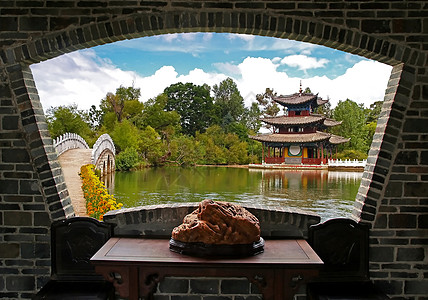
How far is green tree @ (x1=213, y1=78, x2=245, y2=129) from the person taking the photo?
Answer: 11834mm

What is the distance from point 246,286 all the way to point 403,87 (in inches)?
61.8

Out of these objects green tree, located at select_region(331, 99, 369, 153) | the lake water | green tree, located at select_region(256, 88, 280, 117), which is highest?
green tree, located at select_region(256, 88, 280, 117)

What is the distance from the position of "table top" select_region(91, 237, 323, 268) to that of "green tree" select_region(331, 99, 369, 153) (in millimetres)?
5675

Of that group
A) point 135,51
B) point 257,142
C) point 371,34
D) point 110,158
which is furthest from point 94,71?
point 371,34

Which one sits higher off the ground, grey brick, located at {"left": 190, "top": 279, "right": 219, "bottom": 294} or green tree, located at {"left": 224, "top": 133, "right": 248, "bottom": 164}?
green tree, located at {"left": 224, "top": 133, "right": 248, "bottom": 164}

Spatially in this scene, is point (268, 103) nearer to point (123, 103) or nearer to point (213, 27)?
point (123, 103)

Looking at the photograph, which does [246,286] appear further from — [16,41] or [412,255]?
[16,41]

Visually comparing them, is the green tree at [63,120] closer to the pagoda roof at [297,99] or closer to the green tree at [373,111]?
the green tree at [373,111]

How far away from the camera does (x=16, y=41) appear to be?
2299 mm

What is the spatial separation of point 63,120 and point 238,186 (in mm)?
5130

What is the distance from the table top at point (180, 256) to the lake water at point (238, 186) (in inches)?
254

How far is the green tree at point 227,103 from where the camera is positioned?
38.8 feet

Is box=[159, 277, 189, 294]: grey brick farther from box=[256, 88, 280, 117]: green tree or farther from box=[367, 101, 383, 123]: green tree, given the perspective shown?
box=[256, 88, 280, 117]: green tree

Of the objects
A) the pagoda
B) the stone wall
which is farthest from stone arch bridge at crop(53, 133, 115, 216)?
the pagoda
